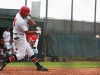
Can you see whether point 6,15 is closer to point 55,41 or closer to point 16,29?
point 55,41

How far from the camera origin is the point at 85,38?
18.5 meters

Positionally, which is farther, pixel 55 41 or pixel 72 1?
pixel 72 1

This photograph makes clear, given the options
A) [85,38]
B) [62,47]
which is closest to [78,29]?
[85,38]

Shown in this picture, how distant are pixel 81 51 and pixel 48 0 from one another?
145 inches

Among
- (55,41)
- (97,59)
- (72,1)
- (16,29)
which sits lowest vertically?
(97,59)

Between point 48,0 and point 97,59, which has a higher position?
point 48,0

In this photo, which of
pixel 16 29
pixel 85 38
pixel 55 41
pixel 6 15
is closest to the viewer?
pixel 16 29

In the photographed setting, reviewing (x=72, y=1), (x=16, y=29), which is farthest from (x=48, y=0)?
(x=16, y=29)

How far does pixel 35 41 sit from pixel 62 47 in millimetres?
3213

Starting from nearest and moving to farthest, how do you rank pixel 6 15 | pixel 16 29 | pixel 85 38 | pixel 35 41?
pixel 16 29
pixel 35 41
pixel 6 15
pixel 85 38

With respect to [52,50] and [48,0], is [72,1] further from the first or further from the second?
[52,50]

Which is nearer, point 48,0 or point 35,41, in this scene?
point 35,41

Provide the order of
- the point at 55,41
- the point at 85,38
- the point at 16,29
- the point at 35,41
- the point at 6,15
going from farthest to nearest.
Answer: the point at 85,38 < the point at 55,41 < the point at 6,15 < the point at 35,41 < the point at 16,29

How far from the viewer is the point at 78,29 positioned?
61.5 ft
